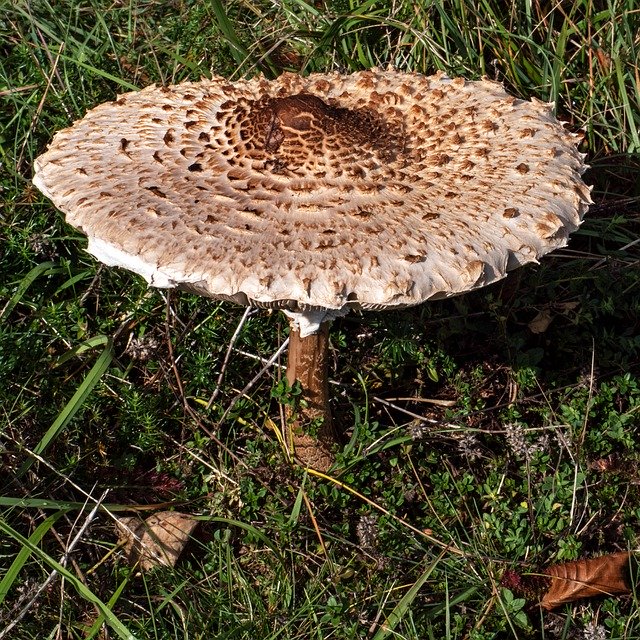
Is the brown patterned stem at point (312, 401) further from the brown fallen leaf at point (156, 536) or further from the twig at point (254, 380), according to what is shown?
the brown fallen leaf at point (156, 536)

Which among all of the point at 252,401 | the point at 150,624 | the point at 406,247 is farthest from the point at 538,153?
the point at 150,624

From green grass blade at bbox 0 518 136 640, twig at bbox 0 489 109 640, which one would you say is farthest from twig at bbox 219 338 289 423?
green grass blade at bbox 0 518 136 640

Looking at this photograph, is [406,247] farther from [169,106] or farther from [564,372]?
[564,372]

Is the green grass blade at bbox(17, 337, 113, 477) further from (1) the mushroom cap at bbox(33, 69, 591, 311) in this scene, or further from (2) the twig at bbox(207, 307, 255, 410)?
(1) the mushroom cap at bbox(33, 69, 591, 311)

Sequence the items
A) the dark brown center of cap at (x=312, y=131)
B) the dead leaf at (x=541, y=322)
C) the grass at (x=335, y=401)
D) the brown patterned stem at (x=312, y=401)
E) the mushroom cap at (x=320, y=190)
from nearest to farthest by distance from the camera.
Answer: the mushroom cap at (x=320, y=190)
the dark brown center of cap at (x=312, y=131)
the grass at (x=335, y=401)
the brown patterned stem at (x=312, y=401)
the dead leaf at (x=541, y=322)

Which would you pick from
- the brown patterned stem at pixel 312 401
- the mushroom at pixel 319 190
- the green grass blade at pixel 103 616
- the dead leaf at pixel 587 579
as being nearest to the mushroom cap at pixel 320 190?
the mushroom at pixel 319 190

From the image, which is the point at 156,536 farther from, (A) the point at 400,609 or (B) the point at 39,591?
(A) the point at 400,609
